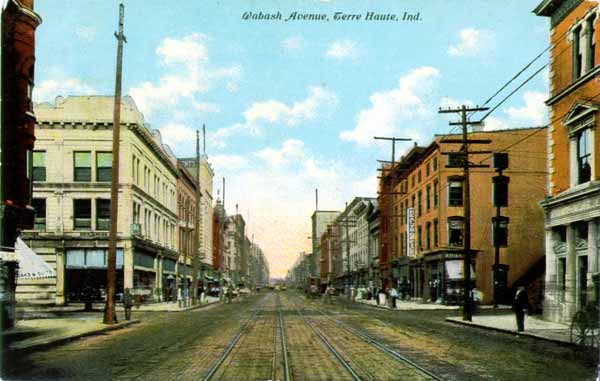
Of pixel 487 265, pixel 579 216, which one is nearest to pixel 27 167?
pixel 579 216

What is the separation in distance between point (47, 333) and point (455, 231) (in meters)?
36.9

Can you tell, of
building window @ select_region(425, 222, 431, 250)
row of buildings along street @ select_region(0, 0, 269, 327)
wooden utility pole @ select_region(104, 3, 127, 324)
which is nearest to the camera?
wooden utility pole @ select_region(104, 3, 127, 324)

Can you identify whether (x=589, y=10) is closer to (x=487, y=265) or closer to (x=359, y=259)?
(x=487, y=265)

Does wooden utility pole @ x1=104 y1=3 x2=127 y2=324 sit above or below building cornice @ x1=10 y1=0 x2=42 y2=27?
below

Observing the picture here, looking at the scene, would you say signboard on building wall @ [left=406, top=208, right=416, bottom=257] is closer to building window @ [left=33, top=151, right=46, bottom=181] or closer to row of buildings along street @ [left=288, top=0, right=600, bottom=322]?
row of buildings along street @ [left=288, top=0, right=600, bottom=322]

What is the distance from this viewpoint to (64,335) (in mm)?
22375

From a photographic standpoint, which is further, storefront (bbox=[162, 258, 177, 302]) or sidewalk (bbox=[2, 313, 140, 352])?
storefront (bbox=[162, 258, 177, 302])

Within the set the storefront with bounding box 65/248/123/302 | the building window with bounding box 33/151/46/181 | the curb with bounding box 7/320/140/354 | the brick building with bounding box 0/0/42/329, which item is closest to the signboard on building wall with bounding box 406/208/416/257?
the storefront with bounding box 65/248/123/302

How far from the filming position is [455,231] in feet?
178

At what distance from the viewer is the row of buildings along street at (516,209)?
89.6 feet

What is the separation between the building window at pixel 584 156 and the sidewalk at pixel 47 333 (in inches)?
765

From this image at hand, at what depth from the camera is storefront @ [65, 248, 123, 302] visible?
47219 millimetres

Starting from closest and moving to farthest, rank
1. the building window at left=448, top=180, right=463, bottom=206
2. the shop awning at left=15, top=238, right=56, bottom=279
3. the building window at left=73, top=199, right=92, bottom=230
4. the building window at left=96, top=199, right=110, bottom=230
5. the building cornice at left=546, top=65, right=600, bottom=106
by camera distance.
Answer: the shop awning at left=15, top=238, right=56, bottom=279 < the building cornice at left=546, top=65, right=600, bottom=106 < the building window at left=73, top=199, right=92, bottom=230 < the building window at left=96, top=199, right=110, bottom=230 < the building window at left=448, top=180, right=463, bottom=206

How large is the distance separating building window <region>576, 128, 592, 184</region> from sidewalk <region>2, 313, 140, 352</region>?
19.4 m
